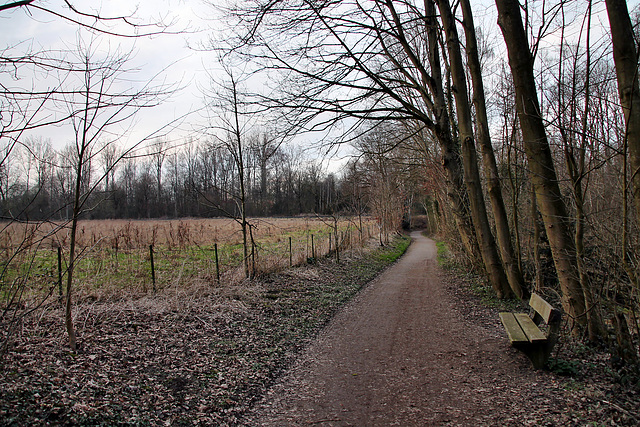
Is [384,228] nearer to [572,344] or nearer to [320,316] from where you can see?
[320,316]

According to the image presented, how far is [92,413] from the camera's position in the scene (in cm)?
324

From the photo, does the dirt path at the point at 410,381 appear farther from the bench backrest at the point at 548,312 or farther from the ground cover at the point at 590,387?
the bench backrest at the point at 548,312

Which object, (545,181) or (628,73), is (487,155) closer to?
(545,181)

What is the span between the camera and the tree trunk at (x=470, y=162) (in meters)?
8.31

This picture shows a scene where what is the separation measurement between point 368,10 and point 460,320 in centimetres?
676

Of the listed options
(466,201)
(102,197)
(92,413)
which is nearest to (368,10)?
(466,201)

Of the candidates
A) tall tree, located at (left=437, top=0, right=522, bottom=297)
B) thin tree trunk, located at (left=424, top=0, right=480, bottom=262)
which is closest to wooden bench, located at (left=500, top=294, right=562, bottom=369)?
tall tree, located at (left=437, top=0, right=522, bottom=297)

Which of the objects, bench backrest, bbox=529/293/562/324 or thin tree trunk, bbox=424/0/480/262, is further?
thin tree trunk, bbox=424/0/480/262

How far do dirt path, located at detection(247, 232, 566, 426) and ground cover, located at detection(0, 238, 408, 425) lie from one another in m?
0.42

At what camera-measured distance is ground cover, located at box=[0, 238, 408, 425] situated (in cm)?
335

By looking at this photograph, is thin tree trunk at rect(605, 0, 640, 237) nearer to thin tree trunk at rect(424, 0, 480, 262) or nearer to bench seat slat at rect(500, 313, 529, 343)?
bench seat slat at rect(500, 313, 529, 343)

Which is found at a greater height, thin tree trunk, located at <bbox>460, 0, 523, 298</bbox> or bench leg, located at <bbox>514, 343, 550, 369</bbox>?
thin tree trunk, located at <bbox>460, 0, 523, 298</bbox>

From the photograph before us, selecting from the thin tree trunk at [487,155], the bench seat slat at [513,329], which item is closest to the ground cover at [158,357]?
the bench seat slat at [513,329]

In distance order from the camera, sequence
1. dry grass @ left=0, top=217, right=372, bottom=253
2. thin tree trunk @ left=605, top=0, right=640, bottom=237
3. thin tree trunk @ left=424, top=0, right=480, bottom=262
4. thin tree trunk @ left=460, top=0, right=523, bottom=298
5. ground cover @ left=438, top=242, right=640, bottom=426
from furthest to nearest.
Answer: thin tree trunk @ left=424, top=0, right=480, bottom=262, thin tree trunk @ left=460, top=0, right=523, bottom=298, dry grass @ left=0, top=217, right=372, bottom=253, thin tree trunk @ left=605, top=0, right=640, bottom=237, ground cover @ left=438, top=242, right=640, bottom=426
